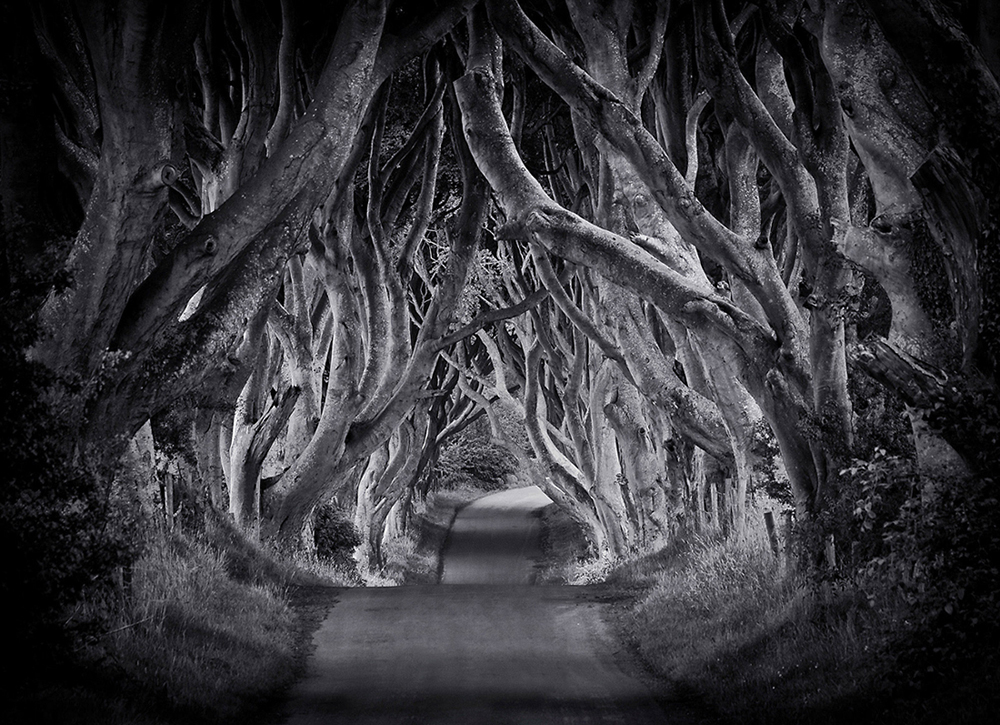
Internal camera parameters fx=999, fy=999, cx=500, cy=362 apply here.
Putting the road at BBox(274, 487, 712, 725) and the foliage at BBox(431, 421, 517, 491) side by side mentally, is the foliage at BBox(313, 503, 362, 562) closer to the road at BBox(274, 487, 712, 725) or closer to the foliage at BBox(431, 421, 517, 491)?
the road at BBox(274, 487, 712, 725)

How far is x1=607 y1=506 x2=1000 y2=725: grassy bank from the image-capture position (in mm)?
5824

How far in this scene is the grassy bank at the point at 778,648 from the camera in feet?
19.1

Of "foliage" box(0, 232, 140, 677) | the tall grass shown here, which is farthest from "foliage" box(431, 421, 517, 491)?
"foliage" box(0, 232, 140, 677)

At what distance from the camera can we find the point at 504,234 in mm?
10141

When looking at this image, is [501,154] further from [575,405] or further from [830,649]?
[575,405]

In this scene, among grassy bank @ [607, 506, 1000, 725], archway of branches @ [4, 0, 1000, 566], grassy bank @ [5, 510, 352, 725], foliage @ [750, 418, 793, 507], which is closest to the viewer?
grassy bank @ [607, 506, 1000, 725]

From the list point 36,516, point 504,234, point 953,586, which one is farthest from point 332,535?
point 953,586

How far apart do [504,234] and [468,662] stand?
418cm

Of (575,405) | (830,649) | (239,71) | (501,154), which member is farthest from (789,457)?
(575,405)

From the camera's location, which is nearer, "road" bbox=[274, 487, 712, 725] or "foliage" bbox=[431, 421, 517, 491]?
"road" bbox=[274, 487, 712, 725]

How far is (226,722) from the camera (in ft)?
22.7

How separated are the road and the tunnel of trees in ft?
7.12

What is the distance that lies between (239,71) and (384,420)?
18.3 ft

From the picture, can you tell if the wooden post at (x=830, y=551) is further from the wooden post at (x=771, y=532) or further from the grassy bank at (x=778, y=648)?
the wooden post at (x=771, y=532)
